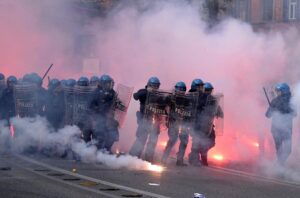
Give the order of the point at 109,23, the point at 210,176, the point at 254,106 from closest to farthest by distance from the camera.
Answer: the point at 210,176 → the point at 254,106 → the point at 109,23

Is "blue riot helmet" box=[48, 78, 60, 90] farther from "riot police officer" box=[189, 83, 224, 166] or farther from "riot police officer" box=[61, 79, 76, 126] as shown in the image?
"riot police officer" box=[189, 83, 224, 166]

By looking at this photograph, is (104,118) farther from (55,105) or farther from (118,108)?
(55,105)

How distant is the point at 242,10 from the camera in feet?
81.6

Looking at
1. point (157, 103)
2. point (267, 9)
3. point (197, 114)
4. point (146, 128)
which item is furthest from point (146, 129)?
point (267, 9)

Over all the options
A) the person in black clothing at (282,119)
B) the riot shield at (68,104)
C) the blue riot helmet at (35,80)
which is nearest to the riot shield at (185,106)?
the person in black clothing at (282,119)

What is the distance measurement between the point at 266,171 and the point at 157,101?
2368 millimetres

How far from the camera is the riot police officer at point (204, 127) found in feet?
41.7

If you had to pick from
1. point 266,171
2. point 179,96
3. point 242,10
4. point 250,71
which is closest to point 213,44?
point 250,71

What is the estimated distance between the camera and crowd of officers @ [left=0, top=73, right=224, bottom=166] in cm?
1269

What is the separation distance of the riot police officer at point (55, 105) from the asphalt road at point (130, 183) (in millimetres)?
1900

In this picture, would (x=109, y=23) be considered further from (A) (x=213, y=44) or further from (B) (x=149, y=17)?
(A) (x=213, y=44)

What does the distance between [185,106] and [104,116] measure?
1.66m

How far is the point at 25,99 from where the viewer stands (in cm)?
1418

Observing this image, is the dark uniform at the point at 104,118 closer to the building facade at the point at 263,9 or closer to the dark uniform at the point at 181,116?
the dark uniform at the point at 181,116
